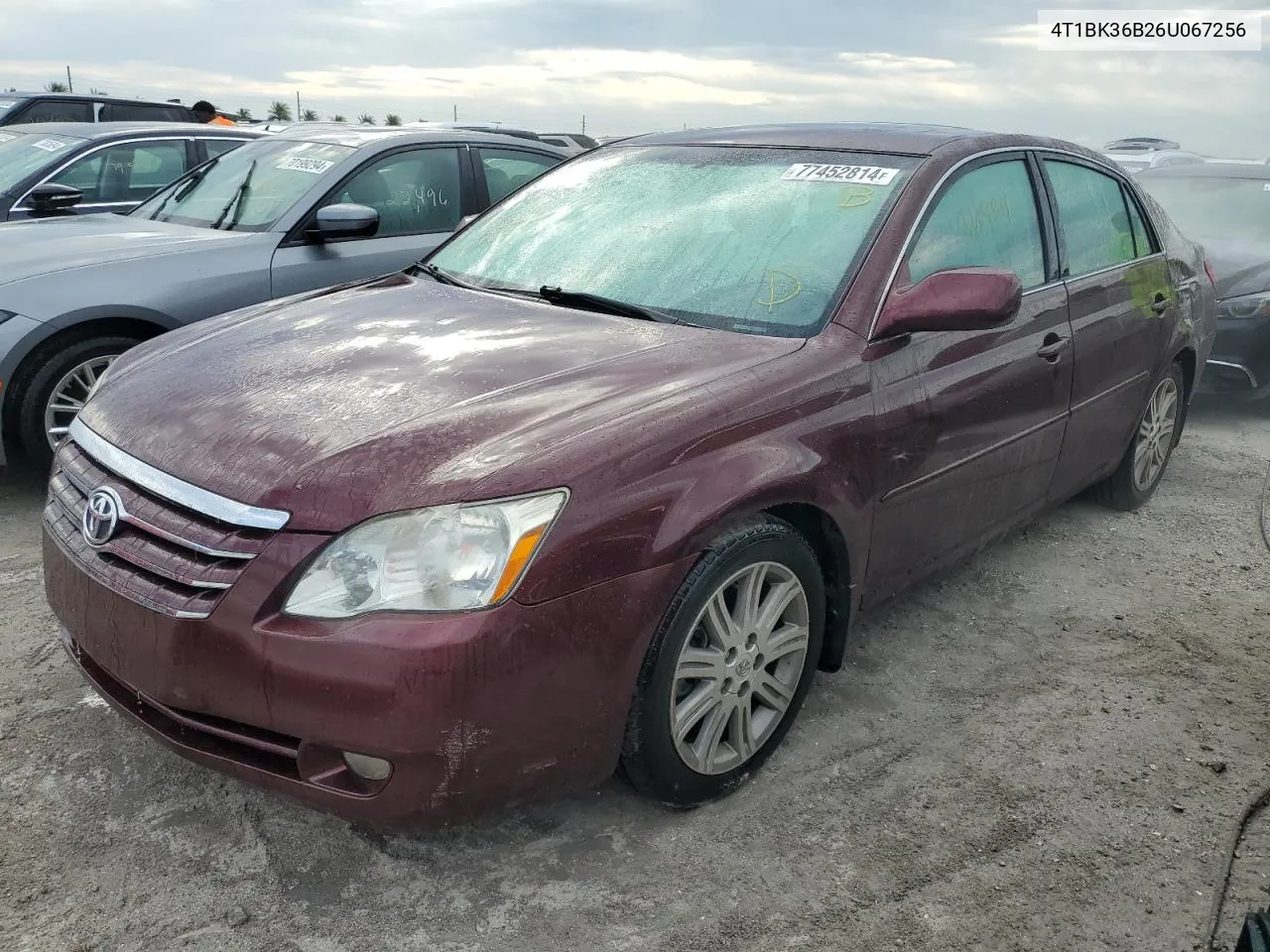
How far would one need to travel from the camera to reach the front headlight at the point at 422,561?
7.00ft

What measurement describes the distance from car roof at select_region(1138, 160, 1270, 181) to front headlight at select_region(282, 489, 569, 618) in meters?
8.19

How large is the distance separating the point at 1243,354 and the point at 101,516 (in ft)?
22.0

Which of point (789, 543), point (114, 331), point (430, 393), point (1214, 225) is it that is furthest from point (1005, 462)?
point (1214, 225)

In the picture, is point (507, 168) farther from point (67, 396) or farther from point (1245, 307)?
point (1245, 307)

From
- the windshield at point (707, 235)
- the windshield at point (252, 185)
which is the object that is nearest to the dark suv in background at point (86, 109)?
the windshield at point (252, 185)

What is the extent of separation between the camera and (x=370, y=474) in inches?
87.4

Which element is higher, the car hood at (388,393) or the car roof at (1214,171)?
the car roof at (1214,171)

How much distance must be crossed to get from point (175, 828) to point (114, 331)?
2880mm

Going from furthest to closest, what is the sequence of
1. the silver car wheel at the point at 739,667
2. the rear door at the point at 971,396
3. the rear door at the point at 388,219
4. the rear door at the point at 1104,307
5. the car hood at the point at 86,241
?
the rear door at the point at 388,219 < the car hood at the point at 86,241 < the rear door at the point at 1104,307 < the rear door at the point at 971,396 < the silver car wheel at the point at 739,667

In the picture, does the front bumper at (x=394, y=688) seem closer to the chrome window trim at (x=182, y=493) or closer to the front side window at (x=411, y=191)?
the chrome window trim at (x=182, y=493)

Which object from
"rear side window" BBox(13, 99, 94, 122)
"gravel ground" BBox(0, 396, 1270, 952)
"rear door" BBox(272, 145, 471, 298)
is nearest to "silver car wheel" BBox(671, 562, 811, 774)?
"gravel ground" BBox(0, 396, 1270, 952)

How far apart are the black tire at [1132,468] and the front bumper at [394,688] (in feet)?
10.3

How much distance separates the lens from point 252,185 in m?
5.59

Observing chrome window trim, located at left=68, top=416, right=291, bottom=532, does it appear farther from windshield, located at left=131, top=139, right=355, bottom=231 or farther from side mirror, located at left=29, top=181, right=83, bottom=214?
side mirror, located at left=29, top=181, right=83, bottom=214
